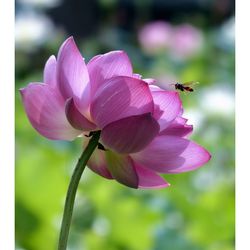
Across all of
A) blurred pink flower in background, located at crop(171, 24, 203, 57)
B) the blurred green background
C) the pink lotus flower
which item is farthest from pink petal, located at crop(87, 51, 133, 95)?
blurred pink flower in background, located at crop(171, 24, 203, 57)

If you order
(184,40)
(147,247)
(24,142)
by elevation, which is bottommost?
(147,247)

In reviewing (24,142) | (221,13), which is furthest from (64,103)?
(221,13)

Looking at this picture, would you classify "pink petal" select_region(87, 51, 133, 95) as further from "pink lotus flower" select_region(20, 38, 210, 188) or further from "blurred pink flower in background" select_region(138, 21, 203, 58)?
"blurred pink flower in background" select_region(138, 21, 203, 58)

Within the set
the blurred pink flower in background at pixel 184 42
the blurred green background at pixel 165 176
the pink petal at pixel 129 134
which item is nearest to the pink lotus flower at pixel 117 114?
the pink petal at pixel 129 134

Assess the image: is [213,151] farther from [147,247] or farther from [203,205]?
[147,247]

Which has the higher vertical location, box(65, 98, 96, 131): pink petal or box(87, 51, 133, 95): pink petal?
box(87, 51, 133, 95): pink petal

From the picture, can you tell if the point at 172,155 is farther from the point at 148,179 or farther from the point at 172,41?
the point at 172,41

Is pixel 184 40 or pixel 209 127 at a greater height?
pixel 184 40

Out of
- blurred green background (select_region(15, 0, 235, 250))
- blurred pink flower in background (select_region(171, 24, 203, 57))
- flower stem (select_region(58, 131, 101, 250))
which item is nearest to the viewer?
flower stem (select_region(58, 131, 101, 250))
